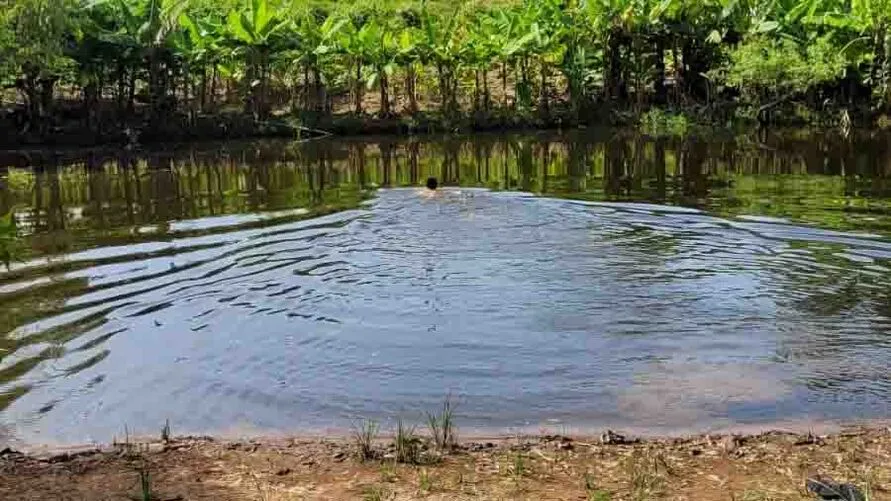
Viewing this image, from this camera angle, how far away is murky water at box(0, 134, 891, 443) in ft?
26.0

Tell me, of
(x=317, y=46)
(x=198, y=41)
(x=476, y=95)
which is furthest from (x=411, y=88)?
(x=198, y=41)

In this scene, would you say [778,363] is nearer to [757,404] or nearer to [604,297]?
[757,404]

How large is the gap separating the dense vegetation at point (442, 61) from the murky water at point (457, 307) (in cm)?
1349

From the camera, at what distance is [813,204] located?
1655 centimetres

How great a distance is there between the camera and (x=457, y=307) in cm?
1075

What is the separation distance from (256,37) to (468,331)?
2524cm

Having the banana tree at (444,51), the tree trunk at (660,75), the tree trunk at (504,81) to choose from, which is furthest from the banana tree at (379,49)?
the tree trunk at (660,75)

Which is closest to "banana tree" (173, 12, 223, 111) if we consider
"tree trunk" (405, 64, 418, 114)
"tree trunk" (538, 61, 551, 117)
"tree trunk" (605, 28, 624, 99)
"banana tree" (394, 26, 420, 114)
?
"banana tree" (394, 26, 420, 114)

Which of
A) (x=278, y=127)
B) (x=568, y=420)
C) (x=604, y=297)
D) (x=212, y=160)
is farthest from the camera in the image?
(x=278, y=127)

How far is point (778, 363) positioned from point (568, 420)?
231 cm

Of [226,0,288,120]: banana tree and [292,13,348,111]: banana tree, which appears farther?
[292,13,348,111]: banana tree

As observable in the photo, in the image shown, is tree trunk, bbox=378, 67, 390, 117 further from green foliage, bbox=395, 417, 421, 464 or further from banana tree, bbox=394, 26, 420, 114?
green foliage, bbox=395, 417, 421, 464

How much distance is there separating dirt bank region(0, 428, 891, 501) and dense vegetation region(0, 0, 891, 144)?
26096 millimetres

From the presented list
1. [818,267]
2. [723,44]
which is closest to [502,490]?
[818,267]
